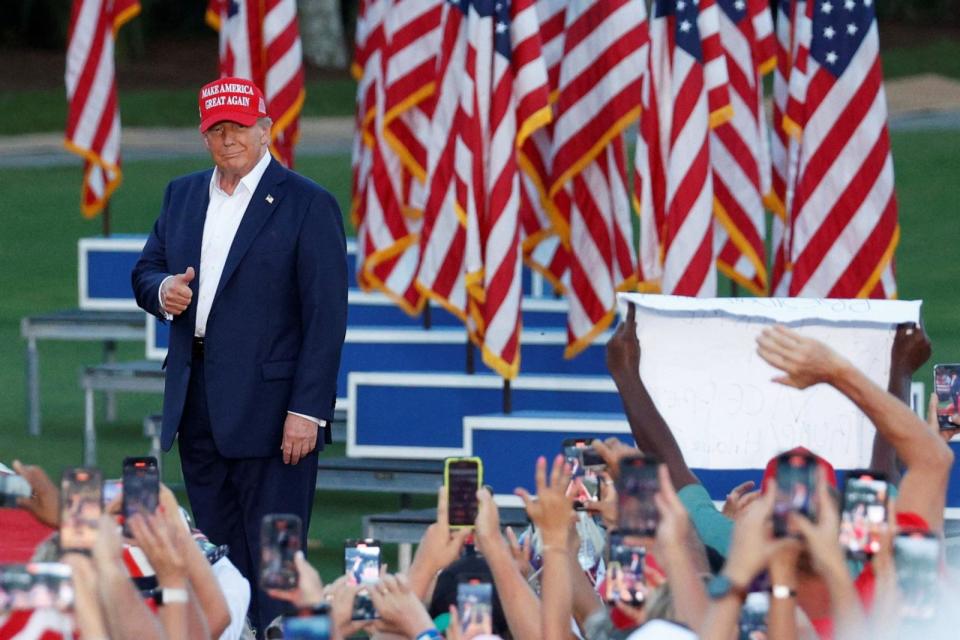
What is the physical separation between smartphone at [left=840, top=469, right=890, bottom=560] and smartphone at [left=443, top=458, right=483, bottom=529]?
1326mm

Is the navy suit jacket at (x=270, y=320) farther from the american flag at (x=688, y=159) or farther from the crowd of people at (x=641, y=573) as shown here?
the american flag at (x=688, y=159)

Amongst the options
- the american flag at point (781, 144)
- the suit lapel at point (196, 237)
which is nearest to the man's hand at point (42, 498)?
the suit lapel at point (196, 237)

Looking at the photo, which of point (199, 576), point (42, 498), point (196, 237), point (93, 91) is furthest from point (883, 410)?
point (93, 91)

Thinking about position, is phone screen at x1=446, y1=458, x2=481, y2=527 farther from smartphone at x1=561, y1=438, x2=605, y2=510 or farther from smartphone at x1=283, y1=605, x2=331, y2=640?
smartphone at x1=283, y1=605, x2=331, y2=640

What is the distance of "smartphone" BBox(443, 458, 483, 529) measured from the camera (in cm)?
567

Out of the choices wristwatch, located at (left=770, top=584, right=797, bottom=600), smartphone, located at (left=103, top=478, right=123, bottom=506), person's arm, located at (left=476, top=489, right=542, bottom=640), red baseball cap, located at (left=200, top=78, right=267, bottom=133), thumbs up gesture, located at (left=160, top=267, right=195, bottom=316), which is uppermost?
red baseball cap, located at (left=200, top=78, right=267, bottom=133)

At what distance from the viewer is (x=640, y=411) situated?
22.6 feet

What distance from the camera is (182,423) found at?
7383 mm

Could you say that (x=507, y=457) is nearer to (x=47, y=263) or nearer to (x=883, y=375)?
(x=883, y=375)

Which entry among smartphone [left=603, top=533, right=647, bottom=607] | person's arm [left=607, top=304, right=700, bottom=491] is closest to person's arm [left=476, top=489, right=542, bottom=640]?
smartphone [left=603, top=533, right=647, bottom=607]

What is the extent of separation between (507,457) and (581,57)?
90.2 inches

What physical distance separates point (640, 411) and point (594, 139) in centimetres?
394

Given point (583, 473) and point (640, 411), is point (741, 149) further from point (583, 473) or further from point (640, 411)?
point (583, 473)

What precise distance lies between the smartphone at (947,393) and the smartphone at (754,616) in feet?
6.90
